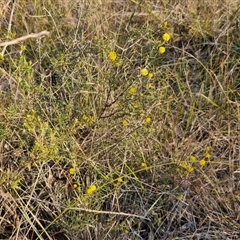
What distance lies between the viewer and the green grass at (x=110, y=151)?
1417 millimetres

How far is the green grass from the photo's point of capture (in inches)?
55.8

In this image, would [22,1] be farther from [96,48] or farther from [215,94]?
[215,94]

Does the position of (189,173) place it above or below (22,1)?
below

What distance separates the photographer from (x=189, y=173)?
1532mm

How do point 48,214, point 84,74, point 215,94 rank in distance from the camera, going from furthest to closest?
point 215,94
point 84,74
point 48,214

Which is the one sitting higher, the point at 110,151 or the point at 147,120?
the point at 147,120

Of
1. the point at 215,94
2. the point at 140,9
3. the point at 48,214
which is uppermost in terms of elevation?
the point at 140,9

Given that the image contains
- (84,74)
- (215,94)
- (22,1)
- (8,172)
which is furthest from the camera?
(22,1)

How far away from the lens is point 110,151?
60.6 inches

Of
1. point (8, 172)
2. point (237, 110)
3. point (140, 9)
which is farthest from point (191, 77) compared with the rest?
point (8, 172)

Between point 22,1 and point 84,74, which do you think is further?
point 22,1

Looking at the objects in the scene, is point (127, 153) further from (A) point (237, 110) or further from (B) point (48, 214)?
(A) point (237, 110)

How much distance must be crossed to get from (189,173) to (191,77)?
476mm

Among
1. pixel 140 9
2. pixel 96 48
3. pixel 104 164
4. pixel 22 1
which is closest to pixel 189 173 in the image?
pixel 104 164
